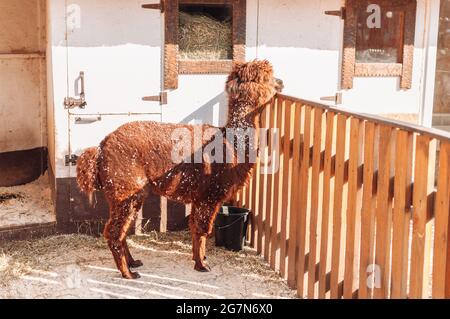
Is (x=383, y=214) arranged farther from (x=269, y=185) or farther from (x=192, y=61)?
(x=192, y=61)

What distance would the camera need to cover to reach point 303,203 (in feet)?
17.0

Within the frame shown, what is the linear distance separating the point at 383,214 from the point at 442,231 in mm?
659

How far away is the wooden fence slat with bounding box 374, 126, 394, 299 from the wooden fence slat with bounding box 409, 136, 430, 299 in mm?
317

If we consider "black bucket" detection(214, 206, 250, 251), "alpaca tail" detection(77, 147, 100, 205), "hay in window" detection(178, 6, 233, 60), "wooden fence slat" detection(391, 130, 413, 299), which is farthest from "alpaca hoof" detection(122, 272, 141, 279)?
"wooden fence slat" detection(391, 130, 413, 299)

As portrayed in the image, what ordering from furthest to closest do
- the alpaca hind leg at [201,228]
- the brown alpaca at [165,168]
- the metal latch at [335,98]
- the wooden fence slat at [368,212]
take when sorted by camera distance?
the metal latch at [335,98] < the alpaca hind leg at [201,228] < the brown alpaca at [165,168] < the wooden fence slat at [368,212]

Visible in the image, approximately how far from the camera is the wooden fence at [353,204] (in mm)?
3484

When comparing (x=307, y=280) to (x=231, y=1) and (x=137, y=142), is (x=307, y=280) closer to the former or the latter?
(x=137, y=142)

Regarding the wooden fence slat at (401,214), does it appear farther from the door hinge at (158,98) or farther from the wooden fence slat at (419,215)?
the door hinge at (158,98)

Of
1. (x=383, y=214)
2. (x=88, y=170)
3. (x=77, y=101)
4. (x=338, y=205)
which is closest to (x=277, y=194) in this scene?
(x=338, y=205)

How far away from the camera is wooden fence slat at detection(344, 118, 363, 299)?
4262mm

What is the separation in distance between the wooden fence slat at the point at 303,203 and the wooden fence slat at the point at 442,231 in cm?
180

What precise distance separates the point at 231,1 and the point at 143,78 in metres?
1.24

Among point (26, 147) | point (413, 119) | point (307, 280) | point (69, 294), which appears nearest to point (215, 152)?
point (307, 280)

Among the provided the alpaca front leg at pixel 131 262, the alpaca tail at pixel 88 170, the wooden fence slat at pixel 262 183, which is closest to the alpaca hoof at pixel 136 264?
the alpaca front leg at pixel 131 262
